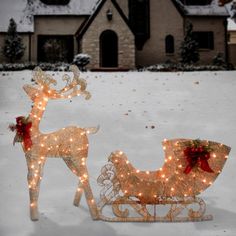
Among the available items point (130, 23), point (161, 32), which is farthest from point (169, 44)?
point (130, 23)

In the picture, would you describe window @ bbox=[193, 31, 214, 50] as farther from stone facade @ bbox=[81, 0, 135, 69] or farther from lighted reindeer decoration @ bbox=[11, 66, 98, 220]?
lighted reindeer decoration @ bbox=[11, 66, 98, 220]

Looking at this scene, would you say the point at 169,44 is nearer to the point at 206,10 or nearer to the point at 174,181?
the point at 206,10

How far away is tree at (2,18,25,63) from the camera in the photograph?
2505 cm

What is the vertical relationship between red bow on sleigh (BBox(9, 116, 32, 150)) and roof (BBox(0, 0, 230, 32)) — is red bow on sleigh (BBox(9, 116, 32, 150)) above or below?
below

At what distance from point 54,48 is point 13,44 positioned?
323 cm

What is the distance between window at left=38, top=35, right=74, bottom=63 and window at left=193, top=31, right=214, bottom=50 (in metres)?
9.20

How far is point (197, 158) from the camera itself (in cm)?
566

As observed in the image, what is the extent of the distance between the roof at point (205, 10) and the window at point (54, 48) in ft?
29.0

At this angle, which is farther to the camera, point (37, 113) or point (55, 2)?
point (55, 2)

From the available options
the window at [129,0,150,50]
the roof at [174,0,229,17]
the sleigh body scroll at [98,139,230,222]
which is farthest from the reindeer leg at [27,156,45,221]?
the roof at [174,0,229,17]

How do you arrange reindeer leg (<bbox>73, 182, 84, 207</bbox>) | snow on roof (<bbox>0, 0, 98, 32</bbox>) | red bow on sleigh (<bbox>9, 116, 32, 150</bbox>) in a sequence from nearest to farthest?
red bow on sleigh (<bbox>9, 116, 32, 150</bbox>)
reindeer leg (<bbox>73, 182, 84, 207</bbox>)
snow on roof (<bbox>0, 0, 98, 32</bbox>)

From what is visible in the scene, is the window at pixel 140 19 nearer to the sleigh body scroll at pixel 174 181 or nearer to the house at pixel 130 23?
the house at pixel 130 23

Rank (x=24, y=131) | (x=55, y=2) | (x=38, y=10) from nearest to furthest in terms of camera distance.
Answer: (x=24, y=131) → (x=38, y=10) → (x=55, y=2)

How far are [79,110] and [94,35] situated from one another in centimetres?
1374
